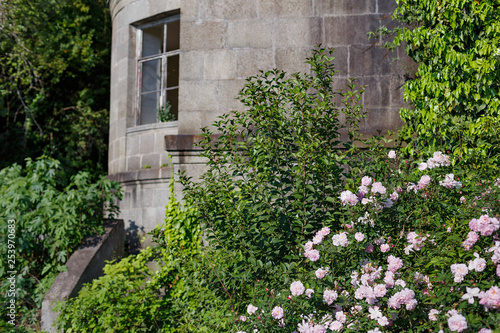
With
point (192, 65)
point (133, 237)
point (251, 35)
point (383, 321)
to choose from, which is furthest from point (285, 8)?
point (383, 321)

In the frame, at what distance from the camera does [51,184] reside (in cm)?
700

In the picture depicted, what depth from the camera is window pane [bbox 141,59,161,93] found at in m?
8.29

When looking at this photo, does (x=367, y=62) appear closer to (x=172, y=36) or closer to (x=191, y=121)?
(x=191, y=121)

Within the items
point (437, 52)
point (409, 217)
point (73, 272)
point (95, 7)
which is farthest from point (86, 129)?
point (409, 217)

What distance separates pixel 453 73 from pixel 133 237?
4903 mm

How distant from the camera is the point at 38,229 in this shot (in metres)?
5.99

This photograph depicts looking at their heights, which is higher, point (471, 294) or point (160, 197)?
point (160, 197)

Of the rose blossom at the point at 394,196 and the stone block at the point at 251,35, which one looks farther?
the stone block at the point at 251,35

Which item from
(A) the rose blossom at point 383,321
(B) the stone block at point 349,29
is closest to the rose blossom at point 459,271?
(A) the rose blossom at point 383,321

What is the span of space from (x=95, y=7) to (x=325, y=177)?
9.30 metres

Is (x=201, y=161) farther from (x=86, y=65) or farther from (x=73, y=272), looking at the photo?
(x=86, y=65)

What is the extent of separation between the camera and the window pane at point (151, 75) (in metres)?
8.29

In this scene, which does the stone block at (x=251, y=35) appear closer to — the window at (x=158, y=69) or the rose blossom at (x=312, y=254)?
the window at (x=158, y=69)

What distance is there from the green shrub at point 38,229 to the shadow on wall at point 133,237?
1.08 meters
